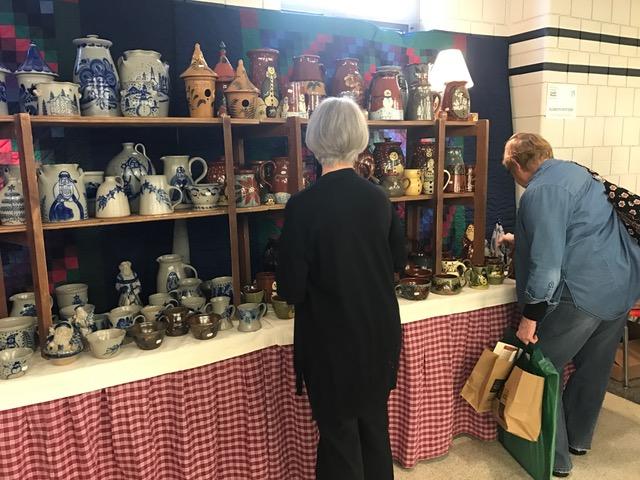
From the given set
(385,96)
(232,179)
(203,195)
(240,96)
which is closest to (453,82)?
(385,96)

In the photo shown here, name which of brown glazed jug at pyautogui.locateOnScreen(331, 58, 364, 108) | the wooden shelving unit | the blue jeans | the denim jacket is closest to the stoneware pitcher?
the wooden shelving unit

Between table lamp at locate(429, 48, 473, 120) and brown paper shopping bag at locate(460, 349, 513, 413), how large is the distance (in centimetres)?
103

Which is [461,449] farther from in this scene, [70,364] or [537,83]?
[537,83]

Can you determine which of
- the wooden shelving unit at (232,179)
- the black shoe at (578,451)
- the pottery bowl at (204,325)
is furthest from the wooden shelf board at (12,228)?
the black shoe at (578,451)

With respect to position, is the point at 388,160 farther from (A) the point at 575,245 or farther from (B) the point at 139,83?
(B) the point at 139,83

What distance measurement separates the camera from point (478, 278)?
7.13ft

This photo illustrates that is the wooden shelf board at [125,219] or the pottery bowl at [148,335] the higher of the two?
the wooden shelf board at [125,219]

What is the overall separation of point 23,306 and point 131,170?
0.57 metres

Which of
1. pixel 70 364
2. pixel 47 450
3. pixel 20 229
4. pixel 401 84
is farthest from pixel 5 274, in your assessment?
pixel 401 84

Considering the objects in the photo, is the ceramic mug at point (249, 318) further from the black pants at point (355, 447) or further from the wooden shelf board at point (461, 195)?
the wooden shelf board at point (461, 195)

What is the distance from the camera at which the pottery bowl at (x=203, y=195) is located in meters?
1.79

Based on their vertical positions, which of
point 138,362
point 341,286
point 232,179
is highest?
point 232,179

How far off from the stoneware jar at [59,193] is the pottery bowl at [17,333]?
34cm

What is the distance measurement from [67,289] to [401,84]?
1.52m
